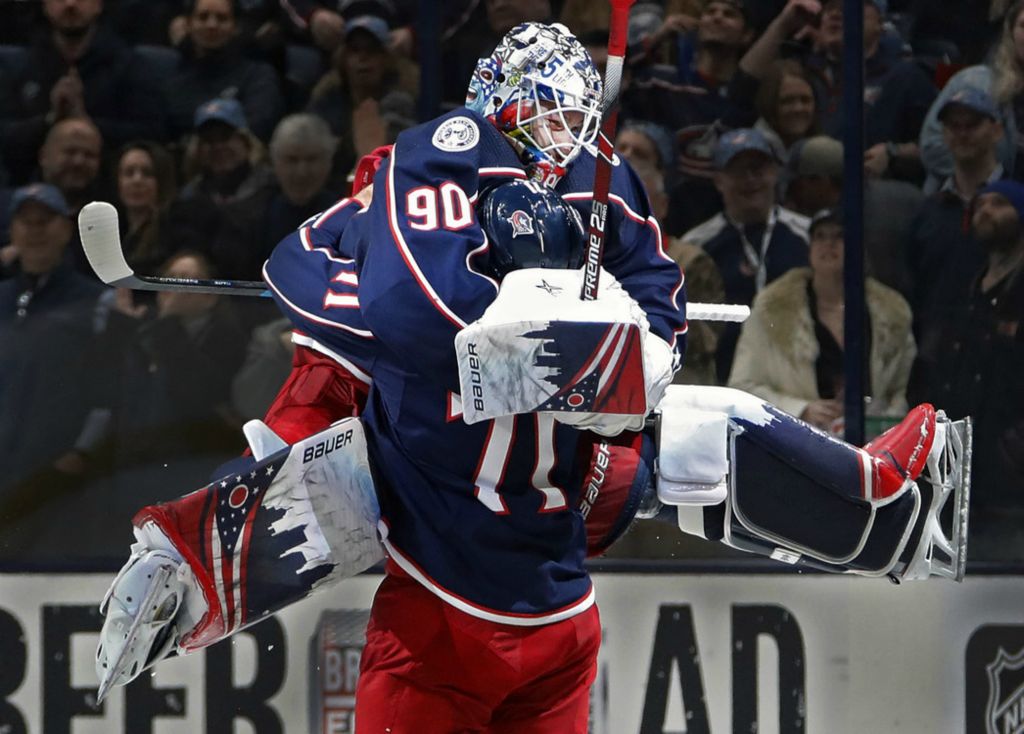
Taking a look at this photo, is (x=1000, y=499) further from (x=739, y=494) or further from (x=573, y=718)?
(x=573, y=718)

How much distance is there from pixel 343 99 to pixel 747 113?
3.04 ft

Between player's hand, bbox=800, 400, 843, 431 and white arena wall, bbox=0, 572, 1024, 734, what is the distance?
0.35 meters

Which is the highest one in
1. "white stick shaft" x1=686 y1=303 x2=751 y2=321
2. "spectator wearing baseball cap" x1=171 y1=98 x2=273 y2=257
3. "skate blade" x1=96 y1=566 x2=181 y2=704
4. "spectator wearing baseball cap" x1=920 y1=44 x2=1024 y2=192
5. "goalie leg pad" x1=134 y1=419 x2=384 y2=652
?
"spectator wearing baseball cap" x1=920 y1=44 x2=1024 y2=192

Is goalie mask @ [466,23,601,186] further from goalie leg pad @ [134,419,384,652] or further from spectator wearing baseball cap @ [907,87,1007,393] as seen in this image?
spectator wearing baseball cap @ [907,87,1007,393]

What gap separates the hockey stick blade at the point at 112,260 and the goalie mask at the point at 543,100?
0.54 meters

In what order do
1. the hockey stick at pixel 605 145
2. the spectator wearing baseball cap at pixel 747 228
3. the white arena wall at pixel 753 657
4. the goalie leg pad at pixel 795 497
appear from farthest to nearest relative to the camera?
the spectator wearing baseball cap at pixel 747 228
the white arena wall at pixel 753 657
the goalie leg pad at pixel 795 497
the hockey stick at pixel 605 145

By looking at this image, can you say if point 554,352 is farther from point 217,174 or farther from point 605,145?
point 217,174

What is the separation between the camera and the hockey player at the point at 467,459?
2377 mm

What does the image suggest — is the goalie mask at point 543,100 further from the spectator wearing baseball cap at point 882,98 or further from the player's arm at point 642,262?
the spectator wearing baseball cap at point 882,98

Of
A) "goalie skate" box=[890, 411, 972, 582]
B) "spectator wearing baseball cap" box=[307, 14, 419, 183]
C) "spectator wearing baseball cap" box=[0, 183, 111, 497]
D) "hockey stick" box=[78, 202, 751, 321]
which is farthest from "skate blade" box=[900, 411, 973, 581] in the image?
"spectator wearing baseball cap" box=[0, 183, 111, 497]

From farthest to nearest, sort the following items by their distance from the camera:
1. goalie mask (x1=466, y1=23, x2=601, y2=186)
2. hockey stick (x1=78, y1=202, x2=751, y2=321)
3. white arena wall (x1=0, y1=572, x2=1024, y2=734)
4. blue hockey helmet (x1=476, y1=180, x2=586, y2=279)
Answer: white arena wall (x1=0, y1=572, x2=1024, y2=734) < hockey stick (x1=78, y1=202, x2=751, y2=321) < goalie mask (x1=466, y1=23, x2=601, y2=186) < blue hockey helmet (x1=476, y1=180, x2=586, y2=279)

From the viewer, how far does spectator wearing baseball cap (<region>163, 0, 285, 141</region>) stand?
3.84 meters

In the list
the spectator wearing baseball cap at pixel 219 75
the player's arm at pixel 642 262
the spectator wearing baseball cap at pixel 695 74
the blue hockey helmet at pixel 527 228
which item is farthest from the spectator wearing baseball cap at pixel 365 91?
the blue hockey helmet at pixel 527 228

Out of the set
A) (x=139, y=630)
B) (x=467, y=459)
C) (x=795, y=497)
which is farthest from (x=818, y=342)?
(x=139, y=630)
